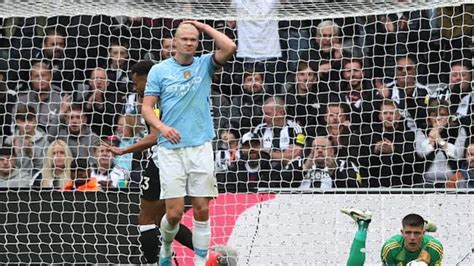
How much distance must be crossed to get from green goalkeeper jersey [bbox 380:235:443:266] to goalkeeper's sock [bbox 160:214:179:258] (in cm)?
174

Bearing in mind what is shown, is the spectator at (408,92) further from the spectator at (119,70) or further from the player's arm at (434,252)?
the spectator at (119,70)

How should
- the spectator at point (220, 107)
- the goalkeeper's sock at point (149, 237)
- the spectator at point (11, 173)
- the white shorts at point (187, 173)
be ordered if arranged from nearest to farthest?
the white shorts at point (187, 173) → the goalkeeper's sock at point (149, 237) → the spectator at point (11, 173) → the spectator at point (220, 107)

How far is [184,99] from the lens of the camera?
8.98 metres

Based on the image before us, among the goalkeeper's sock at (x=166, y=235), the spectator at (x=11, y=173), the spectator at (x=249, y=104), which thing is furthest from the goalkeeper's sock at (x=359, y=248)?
the spectator at (x=11, y=173)

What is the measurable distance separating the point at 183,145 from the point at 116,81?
3714 millimetres

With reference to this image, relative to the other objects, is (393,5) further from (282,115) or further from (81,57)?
(81,57)

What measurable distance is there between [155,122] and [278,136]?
11.0 feet

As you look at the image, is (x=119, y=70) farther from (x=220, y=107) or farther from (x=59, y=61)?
(x=220, y=107)

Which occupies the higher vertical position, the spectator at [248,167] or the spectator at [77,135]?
the spectator at [77,135]

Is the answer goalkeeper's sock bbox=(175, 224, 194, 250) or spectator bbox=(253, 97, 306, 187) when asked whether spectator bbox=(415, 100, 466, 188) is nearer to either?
spectator bbox=(253, 97, 306, 187)

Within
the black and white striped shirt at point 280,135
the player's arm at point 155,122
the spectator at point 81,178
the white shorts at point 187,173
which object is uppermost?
the player's arm at point 155,122

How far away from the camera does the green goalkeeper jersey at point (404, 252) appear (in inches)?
370

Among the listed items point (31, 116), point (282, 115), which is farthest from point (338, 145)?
point (31, 116)

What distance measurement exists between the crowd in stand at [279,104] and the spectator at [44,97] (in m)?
0.01
